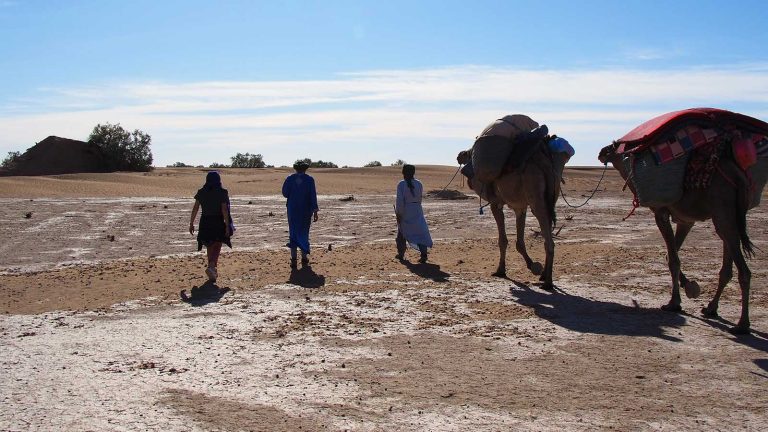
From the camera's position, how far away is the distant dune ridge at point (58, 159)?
45.0m

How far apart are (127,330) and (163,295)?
2133 millimetres

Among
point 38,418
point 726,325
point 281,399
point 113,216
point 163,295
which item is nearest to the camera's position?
point 38,418

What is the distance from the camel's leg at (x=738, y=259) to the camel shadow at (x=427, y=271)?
14.2ft

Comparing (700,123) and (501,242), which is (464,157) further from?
(700,123)

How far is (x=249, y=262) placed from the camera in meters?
13.8

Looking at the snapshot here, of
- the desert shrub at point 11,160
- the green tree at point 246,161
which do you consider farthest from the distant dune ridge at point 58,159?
the green tree at point 246,161

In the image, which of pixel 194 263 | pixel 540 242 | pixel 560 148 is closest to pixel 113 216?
pixel 194 263

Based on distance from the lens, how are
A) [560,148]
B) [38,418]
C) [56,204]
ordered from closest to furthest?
[38,418], [560,148], [56,204]

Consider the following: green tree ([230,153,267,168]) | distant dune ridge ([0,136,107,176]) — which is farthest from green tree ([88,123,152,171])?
green tree ([230,153,267,168])

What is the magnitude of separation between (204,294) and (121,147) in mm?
41677

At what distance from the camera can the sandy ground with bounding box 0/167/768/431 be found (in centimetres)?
570

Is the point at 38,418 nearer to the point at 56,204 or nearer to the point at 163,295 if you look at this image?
the point at 163,295

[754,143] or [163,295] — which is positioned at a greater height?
[754,143]

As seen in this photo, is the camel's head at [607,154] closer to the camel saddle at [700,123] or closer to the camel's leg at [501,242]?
the camel saddle at [700,123]
